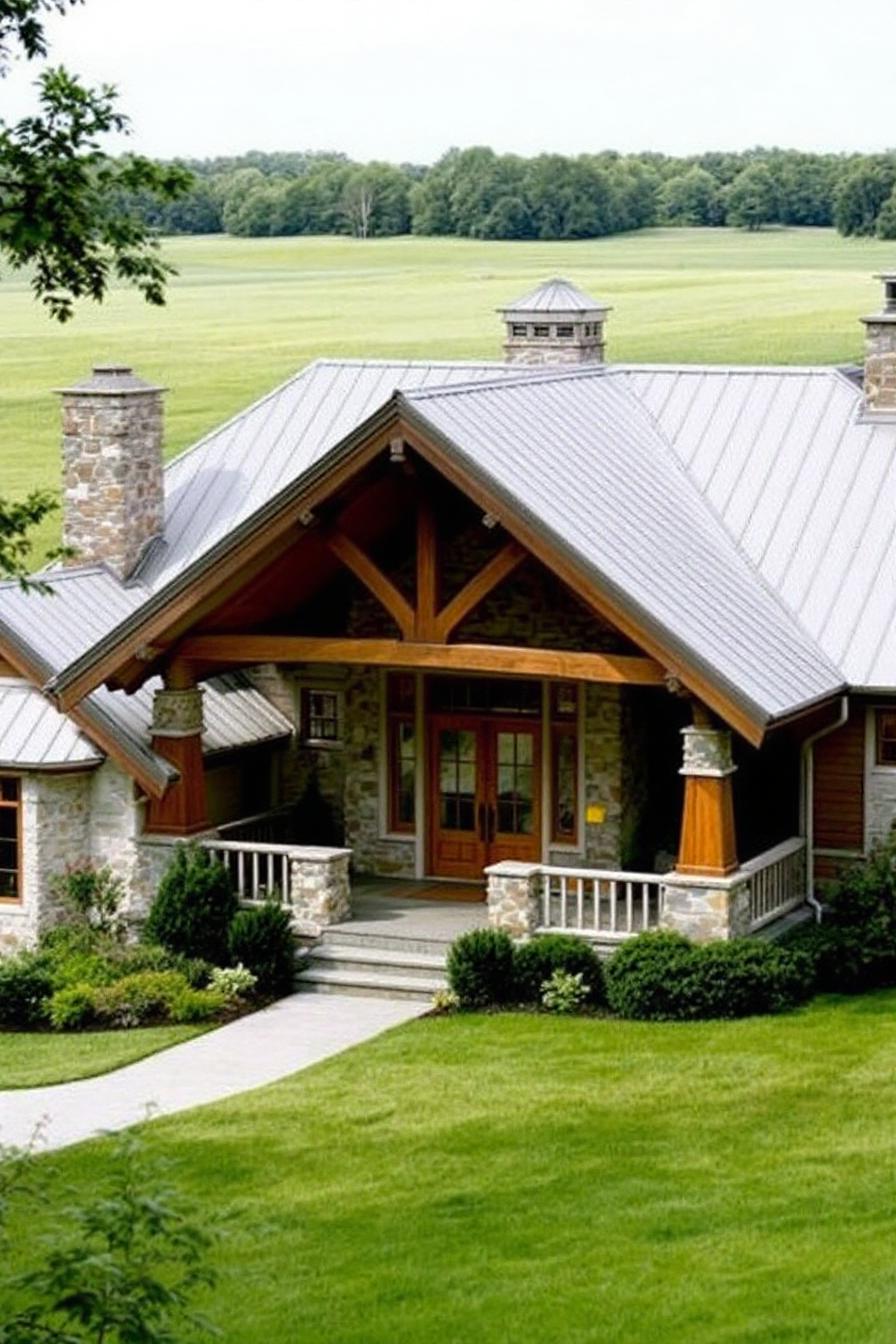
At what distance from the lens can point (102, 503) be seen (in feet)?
105

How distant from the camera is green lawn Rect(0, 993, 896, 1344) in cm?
1825

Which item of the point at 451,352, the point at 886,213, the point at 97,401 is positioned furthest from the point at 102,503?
the point at 886,213

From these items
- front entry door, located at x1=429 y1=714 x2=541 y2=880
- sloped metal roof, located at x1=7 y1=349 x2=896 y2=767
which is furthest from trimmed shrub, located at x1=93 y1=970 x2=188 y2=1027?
front entry door, located at x1=429 y1=714 x2=541 y2=880

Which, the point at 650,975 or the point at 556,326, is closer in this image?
the point at 650,975

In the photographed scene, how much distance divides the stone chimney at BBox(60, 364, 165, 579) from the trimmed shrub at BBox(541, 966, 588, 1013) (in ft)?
26.1

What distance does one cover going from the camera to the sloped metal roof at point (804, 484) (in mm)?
30203

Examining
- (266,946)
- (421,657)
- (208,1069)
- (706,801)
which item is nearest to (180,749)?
(266,946)

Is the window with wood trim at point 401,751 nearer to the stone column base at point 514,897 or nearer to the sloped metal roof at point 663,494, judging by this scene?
the sloped metal roof at point 663,494

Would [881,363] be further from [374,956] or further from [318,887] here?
[374,956]

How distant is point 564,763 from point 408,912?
2447 mm

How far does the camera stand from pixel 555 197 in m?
66.0

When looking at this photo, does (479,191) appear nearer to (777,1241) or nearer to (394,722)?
(394,722)

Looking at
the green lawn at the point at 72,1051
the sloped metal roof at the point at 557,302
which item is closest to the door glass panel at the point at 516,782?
the green lawn at the point at 72,1051

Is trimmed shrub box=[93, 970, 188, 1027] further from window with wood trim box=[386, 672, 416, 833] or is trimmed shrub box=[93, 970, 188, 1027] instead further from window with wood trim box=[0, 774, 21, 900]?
window with wood trim box=[386, 672, 416, 833]
